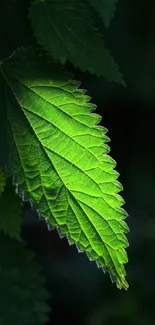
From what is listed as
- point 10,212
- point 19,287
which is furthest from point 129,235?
point 10,212

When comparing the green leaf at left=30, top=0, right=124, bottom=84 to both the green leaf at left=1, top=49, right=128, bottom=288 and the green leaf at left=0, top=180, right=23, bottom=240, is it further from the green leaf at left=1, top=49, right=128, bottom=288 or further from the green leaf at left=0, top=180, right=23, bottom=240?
the green leaf at left=0, top=180, right=23, bottom=240

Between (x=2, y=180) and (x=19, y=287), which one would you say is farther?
(x=19, y=287)

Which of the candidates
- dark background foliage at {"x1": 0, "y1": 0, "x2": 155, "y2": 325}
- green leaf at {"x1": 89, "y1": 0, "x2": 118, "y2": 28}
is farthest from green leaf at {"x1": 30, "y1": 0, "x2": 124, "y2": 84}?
dark background foliage at {"x1": 0, "y1": 0, "x2": 155, "y2": 325}

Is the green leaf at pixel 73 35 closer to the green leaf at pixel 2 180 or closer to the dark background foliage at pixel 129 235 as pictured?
the green leaf at pixel 2 180

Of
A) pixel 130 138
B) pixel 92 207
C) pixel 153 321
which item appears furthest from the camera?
pixel 130 138

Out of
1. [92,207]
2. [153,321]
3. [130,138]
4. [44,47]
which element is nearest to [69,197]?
[92,207]

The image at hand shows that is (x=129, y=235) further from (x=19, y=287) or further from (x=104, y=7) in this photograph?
(x=104, y=7)

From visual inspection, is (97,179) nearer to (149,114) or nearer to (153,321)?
(153,321)
